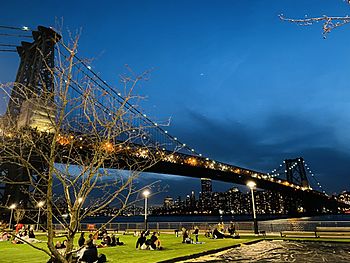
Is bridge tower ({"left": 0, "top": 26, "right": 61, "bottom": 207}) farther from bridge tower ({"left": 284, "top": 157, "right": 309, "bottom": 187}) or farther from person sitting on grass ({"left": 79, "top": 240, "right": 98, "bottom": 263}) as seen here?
bridge tower ({"left": 284, "top": 157, "right": 309, "bottom": 187})

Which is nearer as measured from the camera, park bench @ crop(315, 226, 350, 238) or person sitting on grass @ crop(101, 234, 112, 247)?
person sitting on grass @ crop(101, 234, 112, 247)

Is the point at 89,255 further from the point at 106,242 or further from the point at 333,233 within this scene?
the point at 333,233

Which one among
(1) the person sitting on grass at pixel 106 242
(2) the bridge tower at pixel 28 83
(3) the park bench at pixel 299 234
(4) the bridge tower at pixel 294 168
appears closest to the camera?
(1) the person sitting on grass at pixel 106 242

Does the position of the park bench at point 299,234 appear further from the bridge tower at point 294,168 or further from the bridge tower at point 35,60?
the bridge tower at point 294,168

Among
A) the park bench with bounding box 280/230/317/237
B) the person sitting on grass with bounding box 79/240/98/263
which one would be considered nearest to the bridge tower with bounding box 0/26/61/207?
the person sitting on grass with bounding box 79/240/98/263

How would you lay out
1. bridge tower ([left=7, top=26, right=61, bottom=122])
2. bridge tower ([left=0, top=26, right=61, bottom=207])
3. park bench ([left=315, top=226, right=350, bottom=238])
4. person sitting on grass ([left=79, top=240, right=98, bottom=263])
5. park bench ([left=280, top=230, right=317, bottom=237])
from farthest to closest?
bridge tower ([left=7, top=26, right=61, bottom=122]) → bridge tower ([left=0, top=26, right=61, bottom=207]) → park bench ([left=280, top=230, right=317, bottom=237]) → park bench ([left=315, top=226, right=350, bottom=238]) → person sitting on grass ([left=79, top=240, right=98, bottom=263])

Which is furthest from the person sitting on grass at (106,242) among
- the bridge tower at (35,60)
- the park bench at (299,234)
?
the bridge tower at (35,60)

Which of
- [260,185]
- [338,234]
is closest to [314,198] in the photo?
[260,185]

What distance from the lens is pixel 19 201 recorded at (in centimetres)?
3203

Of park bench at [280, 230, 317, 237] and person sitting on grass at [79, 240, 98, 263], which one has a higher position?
person sitting on grass at [79, 240, 98, 263]

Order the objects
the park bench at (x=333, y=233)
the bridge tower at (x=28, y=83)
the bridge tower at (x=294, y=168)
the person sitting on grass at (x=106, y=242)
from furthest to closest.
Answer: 1. the bridge tower at (x=294, y=168)
2. the bridge tower at (x=28, y=83)
3. the park bench at (x=333, y=233)
4. the person sitting on grass at (x=106, y=242)

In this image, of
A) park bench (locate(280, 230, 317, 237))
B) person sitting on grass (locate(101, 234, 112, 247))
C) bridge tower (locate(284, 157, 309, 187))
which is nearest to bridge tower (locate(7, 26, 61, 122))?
person sitting on grass (locate(101, 234, 112, 247))

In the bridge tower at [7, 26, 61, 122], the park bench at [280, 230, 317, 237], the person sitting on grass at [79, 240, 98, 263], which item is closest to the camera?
the person sitting on grass at [79, 240, 98, 263]

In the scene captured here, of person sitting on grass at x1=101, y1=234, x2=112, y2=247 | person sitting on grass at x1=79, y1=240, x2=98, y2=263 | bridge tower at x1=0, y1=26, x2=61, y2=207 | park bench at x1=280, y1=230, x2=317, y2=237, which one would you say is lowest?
park bench at x1=280, y1=230, x2=317, y2=237
